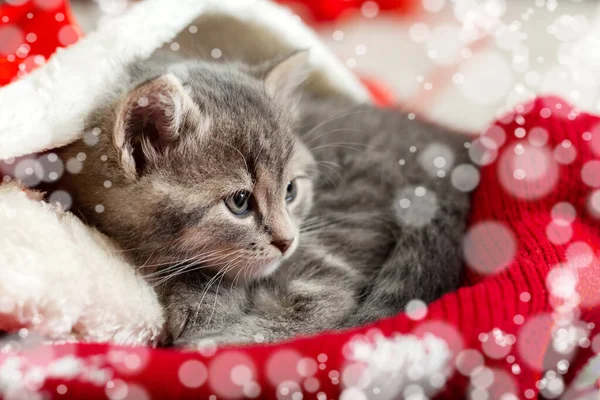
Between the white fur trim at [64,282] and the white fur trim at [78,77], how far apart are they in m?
0.10

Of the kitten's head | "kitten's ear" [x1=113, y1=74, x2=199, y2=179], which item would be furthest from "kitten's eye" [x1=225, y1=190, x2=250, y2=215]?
"kitten's ear" [x1=113, y1=74, x2=199, y2=179]

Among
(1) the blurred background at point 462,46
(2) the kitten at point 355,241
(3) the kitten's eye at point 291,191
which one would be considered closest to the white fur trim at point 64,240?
(2) the kitten at point 355,241

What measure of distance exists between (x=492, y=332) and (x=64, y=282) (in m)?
0.63

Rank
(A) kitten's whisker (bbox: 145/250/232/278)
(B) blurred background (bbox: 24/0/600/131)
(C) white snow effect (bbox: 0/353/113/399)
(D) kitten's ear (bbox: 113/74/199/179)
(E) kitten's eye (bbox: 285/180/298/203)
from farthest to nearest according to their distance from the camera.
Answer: (B) blurred background (bbox: 24/0/600/131)
(E) kitten's eye (bbox: 285/180/298/203)
(A) kitten's whisker (bbox: 145/250/232/278)
(D) kitten's ear (bbox: 113/74/199/179)
(C) white snow effect (bbox: 0/353/113/399)

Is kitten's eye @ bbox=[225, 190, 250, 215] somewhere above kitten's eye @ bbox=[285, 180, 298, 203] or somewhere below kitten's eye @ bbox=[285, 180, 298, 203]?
above

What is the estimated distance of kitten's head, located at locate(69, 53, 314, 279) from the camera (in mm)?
872

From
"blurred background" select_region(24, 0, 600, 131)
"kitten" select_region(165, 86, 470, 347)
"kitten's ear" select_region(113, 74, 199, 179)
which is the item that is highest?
"kitten's ear" select_region(113, 74, 199, 179)

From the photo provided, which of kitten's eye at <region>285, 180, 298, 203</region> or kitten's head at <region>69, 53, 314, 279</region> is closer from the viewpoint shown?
kitten's head at <region>69, 53, 314, 279</region>

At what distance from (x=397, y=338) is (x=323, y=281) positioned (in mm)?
261

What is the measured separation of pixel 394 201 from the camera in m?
1.17

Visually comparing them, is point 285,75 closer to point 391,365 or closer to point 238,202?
point 238,202

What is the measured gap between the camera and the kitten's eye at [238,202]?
0.94 meters

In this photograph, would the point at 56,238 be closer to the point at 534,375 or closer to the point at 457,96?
the point at 534,375

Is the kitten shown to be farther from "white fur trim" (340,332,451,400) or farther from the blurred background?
the blurred background
